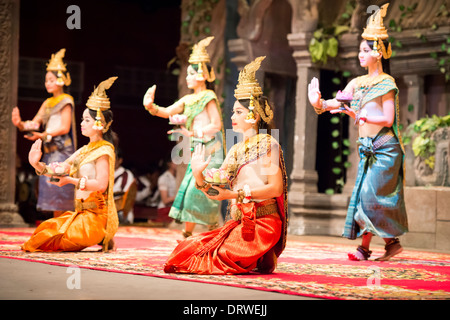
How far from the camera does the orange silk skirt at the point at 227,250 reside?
4.62 metres

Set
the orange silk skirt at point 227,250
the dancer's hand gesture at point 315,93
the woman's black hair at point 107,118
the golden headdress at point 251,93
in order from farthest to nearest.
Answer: the woman's black hair at point 107,118, the dancer's hand gesture at point 315,93, the golden headdress at point 251,93, the orange silk skirt at point 227,250

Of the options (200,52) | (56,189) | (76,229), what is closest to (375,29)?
(200,52)

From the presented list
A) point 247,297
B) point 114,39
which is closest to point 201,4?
point 114,39

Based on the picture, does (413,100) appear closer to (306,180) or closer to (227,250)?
(306,180)

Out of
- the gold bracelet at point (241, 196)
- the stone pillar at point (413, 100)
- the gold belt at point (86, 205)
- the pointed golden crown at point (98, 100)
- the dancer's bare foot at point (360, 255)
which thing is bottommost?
the dancer's bare foot at point (360, 255)

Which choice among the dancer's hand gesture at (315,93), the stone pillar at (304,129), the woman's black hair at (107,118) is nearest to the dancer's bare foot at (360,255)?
the dancer's hand gesture at (315,93)

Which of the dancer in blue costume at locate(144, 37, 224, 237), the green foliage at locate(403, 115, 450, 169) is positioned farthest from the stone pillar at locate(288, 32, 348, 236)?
the dancer in blue costume at locate(144, 37, 224, 237)

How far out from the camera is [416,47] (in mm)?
8570

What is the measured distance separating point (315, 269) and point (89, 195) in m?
1.74

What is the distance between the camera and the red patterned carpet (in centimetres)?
405

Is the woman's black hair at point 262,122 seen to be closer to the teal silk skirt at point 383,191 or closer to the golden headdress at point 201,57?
the teal silk skirt at point 383,191

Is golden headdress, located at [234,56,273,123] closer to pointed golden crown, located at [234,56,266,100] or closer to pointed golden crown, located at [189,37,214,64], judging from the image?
pointed golden crown, located at [234,56,266,100]

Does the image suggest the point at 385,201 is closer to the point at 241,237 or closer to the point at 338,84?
the point at 241,237

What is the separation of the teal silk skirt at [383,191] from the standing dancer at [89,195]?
1.76 meters
